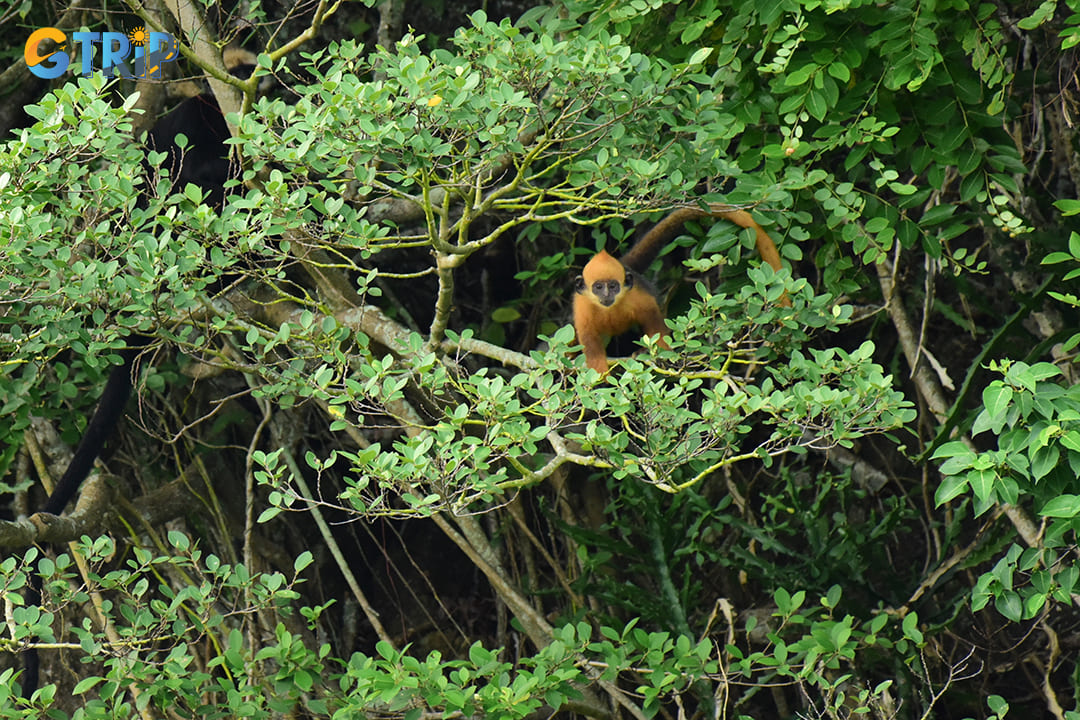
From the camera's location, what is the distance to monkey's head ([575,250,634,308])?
2.64 meters

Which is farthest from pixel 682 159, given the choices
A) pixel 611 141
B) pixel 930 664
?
pixel 930 664

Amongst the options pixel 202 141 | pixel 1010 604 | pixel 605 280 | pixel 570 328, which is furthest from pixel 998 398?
pixel 202 141

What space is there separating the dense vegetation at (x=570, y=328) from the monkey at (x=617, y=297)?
107mm

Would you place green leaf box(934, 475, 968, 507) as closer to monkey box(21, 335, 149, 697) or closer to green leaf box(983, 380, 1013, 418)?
green leaf box(983, 380, 1013, 418)

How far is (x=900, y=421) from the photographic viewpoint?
2025 millimetres

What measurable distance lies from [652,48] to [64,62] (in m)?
1.76

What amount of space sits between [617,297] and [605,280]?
0.05m

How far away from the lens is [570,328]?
2029mm

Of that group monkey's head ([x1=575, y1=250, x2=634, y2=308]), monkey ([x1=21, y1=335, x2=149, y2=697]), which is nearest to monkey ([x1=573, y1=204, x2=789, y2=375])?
monkey's head ([x1=575, y1=250, x2=634, y2=308])

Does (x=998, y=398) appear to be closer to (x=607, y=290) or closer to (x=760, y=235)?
(x=760, y=235)

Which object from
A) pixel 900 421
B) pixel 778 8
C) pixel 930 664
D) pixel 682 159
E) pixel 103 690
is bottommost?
pixel 930 664

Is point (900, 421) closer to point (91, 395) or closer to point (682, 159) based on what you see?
point (682, 159)

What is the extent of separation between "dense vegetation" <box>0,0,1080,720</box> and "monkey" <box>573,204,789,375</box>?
107 mm

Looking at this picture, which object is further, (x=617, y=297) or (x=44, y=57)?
(x=44, y=57)
